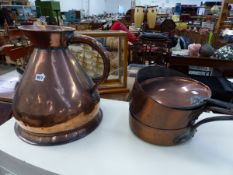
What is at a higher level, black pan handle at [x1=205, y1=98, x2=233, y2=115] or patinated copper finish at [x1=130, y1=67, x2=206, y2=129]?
black pan handle at [x1=205, y1=98, x2=233, y2=115]

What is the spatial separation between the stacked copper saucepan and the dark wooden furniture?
2.37 ft

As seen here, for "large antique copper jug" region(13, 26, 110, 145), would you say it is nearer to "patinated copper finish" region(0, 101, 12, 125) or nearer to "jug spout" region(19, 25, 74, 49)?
"jug spout" region(19, 25, 74, 49)

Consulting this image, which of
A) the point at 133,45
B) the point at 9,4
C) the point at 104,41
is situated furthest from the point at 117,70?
the point at 9,4

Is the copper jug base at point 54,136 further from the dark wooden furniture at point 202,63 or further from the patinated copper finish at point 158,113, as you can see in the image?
the dark wooden furniture at point 202,63

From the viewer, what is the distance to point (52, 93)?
1.25ft

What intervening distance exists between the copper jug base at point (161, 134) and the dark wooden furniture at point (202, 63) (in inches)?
32.2

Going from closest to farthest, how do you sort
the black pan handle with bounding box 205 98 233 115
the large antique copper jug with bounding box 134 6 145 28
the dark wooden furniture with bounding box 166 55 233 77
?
the black pan handle with bounding box 205 98 233 115 < the dark wooden furniture with bounding box 166 55 233 77 < the large antique copper jug with bounding box 134 6 145 28

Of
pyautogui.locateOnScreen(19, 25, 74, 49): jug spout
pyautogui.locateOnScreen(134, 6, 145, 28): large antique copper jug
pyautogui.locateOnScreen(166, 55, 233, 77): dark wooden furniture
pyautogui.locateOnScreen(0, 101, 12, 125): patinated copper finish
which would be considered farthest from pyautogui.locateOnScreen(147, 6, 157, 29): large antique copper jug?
pyautogui.locateOnScreen(19, 25, 74, 49): jug spout

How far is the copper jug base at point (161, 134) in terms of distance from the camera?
387 millimetres

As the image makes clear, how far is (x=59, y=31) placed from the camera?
1.24 ft

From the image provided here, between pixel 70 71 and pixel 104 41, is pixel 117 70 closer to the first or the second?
pixel 104 41

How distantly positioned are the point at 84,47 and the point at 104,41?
0.23ft

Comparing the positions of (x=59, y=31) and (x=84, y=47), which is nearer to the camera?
(x=59, y=31)

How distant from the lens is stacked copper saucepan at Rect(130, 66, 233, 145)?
351mm
